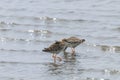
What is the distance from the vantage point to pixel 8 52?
15016 mm

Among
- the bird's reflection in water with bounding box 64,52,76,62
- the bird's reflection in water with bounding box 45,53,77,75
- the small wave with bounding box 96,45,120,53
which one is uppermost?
the small wave with bounding box 96,45,120,53

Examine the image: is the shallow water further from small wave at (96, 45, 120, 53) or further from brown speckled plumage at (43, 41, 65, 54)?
brown speckled plumage at (43, 41, 65, 54)

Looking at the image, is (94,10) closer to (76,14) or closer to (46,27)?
(76,14)

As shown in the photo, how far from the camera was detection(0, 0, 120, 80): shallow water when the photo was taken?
1294 centimetres

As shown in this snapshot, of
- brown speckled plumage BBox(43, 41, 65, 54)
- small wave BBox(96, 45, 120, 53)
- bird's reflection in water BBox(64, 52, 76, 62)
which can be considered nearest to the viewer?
brown speckled plumage BBox(43, 41, 65, 54)

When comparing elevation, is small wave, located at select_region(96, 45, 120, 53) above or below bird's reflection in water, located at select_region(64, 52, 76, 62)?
above

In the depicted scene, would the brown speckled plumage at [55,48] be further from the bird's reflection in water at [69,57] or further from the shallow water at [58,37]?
the bird's reflection in water at [69,57]

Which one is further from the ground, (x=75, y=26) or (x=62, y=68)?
(x=75, y=26)

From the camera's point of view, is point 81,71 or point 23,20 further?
point 23,20

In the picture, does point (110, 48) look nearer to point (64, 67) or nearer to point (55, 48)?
point (55, 48)

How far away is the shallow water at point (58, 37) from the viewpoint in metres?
12.9

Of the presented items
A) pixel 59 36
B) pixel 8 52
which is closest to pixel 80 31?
pixel 59 36

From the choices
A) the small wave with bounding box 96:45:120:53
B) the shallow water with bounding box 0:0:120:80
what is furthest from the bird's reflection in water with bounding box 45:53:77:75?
the small wave with bounding box 96:45:120:53

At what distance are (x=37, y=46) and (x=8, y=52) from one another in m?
1.06
